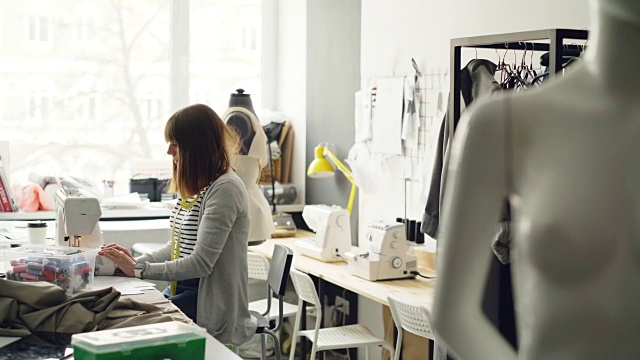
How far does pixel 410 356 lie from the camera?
4.16 meters

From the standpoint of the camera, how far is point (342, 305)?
5.23 m

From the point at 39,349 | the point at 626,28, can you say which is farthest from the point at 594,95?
the point at 39,349

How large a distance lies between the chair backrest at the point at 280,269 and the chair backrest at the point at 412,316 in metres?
0.43

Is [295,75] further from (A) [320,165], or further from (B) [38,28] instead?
(B) [38,28]

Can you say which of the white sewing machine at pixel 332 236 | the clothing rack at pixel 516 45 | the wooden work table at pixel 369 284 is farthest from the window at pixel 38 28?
the clothing rack at pixel 516 45

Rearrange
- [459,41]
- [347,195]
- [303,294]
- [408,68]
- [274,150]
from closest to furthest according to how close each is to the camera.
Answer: [459,41]
[303,294]
[408,68]
[347,195]
[274,150]

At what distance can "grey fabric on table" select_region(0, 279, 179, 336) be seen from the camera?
2.30 metres

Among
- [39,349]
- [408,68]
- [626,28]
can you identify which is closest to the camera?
[626,28]

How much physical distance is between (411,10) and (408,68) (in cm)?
29

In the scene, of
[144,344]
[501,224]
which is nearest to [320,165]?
[501,224]

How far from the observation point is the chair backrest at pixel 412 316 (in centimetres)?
337

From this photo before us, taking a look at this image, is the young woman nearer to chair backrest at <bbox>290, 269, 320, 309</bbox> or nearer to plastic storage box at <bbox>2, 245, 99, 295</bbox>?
plastic storage box at <bbox>2, 245, 99, 295</bbox>

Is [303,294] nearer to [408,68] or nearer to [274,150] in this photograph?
[408,68]

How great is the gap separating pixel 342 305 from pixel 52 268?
9.14 ft
